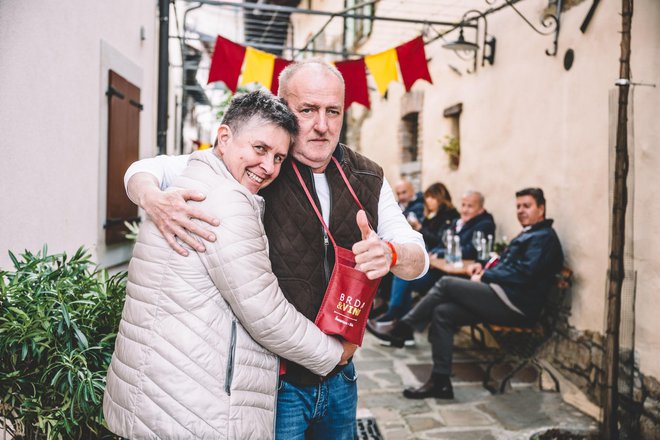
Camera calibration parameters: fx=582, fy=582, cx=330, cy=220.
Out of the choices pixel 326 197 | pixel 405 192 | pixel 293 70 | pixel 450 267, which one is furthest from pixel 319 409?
pixel 405 192

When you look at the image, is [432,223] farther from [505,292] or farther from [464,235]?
[505,292]

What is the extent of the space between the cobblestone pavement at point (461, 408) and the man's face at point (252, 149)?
2.67 m

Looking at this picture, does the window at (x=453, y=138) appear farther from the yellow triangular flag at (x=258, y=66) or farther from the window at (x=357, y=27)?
the window at (x=357, y=27)

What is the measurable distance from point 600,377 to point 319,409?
3.03m

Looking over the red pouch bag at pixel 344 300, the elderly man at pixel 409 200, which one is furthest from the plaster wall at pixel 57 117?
the elderly man at pixel 409 200

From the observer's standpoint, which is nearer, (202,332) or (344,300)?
(202,332)

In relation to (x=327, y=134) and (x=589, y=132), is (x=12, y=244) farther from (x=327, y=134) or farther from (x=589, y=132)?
(x=589, y=132)

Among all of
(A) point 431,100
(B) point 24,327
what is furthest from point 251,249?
(A) point 431,100

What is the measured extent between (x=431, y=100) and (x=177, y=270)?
693 cm

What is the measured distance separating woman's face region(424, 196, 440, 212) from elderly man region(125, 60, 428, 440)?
4893mm

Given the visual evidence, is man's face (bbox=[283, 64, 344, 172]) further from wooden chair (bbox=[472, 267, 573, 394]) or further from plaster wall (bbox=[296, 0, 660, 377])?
wooden chair (bbox=[472, 267, 573, 394])

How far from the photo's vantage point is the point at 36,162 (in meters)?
3.29

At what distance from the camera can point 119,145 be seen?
4.75 meters

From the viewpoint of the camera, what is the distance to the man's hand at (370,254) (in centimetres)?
166
